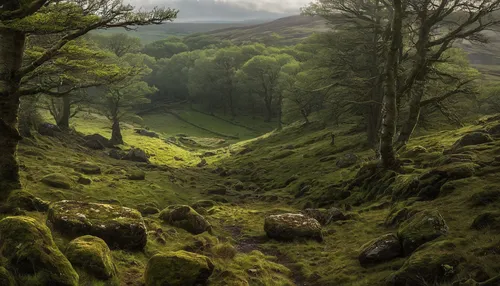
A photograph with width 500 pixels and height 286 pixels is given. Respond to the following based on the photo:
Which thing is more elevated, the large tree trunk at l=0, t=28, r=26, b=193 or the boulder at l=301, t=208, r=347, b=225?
the large tree trunk at l=0, t=28, r=26, b=193

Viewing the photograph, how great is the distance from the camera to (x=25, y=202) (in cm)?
1563

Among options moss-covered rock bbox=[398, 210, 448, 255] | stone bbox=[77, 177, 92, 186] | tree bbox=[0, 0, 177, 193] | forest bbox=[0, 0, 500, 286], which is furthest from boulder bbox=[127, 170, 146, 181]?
moss-covered rock bbox=[398, 210, 448, 255]

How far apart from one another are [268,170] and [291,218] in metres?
26.1

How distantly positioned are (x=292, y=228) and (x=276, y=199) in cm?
1328

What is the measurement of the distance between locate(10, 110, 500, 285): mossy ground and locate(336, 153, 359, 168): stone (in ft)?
2.90

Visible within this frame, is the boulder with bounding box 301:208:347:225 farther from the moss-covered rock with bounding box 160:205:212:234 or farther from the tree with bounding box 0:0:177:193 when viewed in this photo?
the tree with bounding box 0:0:177:193

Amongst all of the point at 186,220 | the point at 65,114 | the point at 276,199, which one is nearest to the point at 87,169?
the point at 276,199

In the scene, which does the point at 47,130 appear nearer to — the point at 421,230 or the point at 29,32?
the point at 29,32

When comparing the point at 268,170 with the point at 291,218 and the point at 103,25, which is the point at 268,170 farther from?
the point at 103,25

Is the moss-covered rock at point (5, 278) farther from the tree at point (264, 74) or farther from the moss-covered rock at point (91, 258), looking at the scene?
the tree at point (264, 74)

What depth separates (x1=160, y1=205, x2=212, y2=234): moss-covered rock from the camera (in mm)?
18550

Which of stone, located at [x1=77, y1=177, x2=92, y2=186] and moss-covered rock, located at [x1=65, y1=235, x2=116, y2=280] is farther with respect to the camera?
stone, located at [x1=77, y1=177, x2=92, y2=186]

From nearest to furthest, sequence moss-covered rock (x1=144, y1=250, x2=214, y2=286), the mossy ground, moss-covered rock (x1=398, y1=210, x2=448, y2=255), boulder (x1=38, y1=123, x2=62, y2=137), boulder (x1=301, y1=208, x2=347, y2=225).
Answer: moss-covered rock (x1=144, y1=250, x2=214, y2=286) → moss-covered rock (x1=398, y1=210, x2=448, y2=255) → the mossy ground → boulder (x1=301, y1=208, x2=347, y2=225) → boulder (x1=38, y1=123, x2=62, y2=137)

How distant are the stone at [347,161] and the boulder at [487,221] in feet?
70.0
